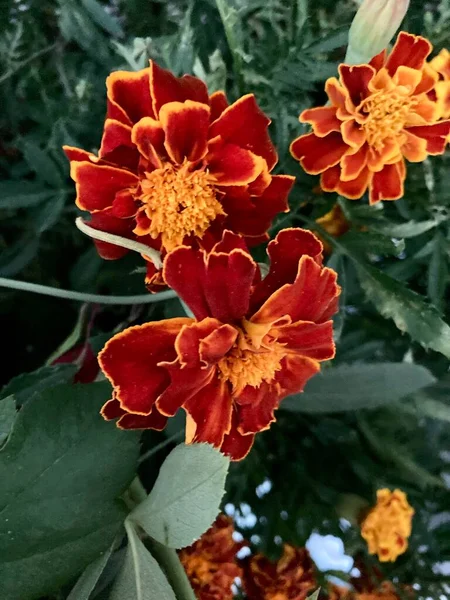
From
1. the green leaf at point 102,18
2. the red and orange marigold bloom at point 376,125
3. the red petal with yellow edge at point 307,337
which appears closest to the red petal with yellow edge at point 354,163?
the red and orange marigold bloom at point 376,125

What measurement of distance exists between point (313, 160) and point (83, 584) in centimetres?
27

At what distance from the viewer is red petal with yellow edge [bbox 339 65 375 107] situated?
37cm

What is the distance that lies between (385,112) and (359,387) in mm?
192

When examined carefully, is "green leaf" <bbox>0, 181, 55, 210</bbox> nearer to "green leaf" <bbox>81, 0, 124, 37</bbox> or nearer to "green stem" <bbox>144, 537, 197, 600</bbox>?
"green leaf" <bbox>81, 0, 124, 37</bbox>

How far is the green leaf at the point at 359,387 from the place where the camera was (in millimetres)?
452

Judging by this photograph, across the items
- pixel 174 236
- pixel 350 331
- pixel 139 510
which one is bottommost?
pixel 350 331

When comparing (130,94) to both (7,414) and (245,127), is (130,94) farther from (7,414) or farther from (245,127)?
(7,414)

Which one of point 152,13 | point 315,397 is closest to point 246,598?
point 315,397

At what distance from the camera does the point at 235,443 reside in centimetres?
35

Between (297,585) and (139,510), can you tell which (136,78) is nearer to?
(139,510)

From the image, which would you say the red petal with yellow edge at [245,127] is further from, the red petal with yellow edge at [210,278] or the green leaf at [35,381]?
the green leaf at [35,381]

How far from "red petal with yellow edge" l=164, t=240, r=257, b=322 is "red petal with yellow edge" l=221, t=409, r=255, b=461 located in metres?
0.07

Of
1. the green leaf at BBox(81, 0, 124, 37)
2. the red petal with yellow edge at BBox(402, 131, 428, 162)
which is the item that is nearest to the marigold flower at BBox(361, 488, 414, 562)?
the red petal with yellow edge at BBox(402, 131, 428, 162)

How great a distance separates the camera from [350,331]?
551 millimetres
